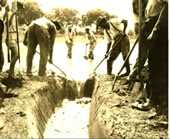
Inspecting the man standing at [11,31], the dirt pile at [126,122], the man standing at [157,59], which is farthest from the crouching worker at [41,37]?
the man standing at [157,59]

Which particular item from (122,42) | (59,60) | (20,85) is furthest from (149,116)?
(59,60)

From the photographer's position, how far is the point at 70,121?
8.59 metres

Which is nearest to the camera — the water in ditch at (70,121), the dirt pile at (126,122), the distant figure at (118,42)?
the dirt pile at (126,122)

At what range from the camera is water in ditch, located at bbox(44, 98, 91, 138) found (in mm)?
7594

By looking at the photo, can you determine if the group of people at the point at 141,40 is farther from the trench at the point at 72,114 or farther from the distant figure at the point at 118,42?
the trench at the point at 72,114

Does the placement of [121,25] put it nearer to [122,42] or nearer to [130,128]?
[122,42]

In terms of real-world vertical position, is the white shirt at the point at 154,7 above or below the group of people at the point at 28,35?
above

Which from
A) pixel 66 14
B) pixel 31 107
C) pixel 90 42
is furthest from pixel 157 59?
pixel 66 14

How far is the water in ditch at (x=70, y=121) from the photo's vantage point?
759cm

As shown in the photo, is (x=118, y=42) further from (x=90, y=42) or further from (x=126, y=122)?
(x=90, y=42)

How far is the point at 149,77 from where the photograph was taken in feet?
20.4

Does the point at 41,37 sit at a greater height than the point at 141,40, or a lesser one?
lesser

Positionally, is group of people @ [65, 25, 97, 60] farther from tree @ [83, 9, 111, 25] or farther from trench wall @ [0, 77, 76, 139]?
tree @ [83, 9, 111, 25]

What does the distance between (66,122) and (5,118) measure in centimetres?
276
